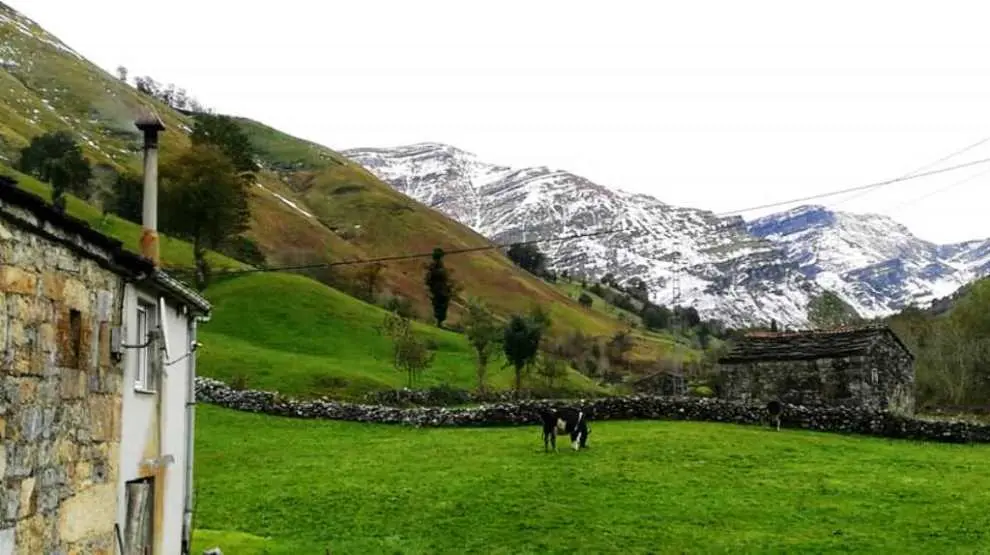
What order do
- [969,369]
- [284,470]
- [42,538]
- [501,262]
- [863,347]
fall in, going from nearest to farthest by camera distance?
1. [42,538]
2. [284,470]
3. [863,347]
4. [969,369]
5. [501,262]

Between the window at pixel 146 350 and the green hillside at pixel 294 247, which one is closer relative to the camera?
the window at pixel 146 350

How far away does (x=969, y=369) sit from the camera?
69.6 m


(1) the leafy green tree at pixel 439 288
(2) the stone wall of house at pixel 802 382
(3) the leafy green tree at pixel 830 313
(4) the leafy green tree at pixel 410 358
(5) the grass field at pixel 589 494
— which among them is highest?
(1) the leafy green tree at pixel 439 288

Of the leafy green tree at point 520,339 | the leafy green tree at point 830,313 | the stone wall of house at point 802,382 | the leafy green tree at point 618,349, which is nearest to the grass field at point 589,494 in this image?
the stone wall of house at point 802,382

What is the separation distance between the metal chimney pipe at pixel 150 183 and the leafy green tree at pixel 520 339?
38.4 metres

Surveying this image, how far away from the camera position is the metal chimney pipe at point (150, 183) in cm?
1698

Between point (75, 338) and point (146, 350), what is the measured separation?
3486 mm

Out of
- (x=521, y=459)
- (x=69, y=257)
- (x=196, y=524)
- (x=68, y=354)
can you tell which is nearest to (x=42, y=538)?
(x=68, y=354)

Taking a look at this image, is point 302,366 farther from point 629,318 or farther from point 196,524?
point 629,318

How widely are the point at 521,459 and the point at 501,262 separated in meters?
155

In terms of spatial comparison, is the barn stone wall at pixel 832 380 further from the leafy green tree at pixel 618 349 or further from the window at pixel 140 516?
the leafy green tree at pixel 618 349

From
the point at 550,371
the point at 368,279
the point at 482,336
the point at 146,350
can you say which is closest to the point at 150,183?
the point at 146,350

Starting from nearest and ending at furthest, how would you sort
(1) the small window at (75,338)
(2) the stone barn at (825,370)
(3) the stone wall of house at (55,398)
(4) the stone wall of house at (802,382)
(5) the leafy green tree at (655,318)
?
(3) the stone wall of house at (55,398) → (1) the small window at (75,338) → (4) the stone wall of house at (802,382) → (2) the stone barn at (825,370) → (5) the leafy green tree at (655,318)

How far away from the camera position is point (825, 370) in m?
44.2
